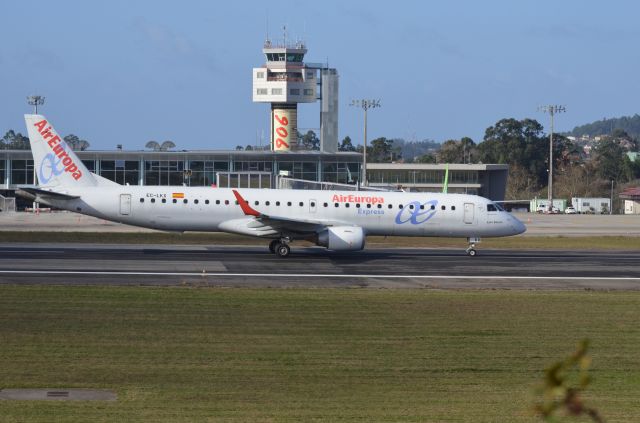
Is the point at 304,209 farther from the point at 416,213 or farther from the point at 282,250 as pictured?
the point at 416,213

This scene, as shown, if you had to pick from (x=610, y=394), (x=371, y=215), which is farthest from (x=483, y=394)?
(x=371, y=215)

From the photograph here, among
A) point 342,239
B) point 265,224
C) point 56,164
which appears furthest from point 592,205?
point 56,164

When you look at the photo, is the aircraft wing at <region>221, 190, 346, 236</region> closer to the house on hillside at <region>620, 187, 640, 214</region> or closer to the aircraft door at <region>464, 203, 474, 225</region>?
the aircraft door at <region>464, 203, 474, 225</region>

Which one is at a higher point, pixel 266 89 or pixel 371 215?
pixel 266 89

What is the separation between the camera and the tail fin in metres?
37.8

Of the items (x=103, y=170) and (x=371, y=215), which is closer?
(x=371, y=215)

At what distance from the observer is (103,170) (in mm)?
91375

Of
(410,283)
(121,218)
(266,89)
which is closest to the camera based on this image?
(410,283)

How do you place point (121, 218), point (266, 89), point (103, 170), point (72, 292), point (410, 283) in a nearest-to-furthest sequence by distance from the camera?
point (72, 292) < point (410, 283) < point (121, 218) < point (103, 170) < point (266, 89)

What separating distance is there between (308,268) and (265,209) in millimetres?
5627

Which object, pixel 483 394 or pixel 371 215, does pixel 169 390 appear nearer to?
pixel 483 394

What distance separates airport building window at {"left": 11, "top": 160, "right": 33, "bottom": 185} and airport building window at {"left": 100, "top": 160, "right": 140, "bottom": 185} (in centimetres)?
783

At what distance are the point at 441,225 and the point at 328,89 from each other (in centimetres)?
9565

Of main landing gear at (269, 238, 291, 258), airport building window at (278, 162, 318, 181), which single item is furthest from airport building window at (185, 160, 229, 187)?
main landing gear at (269, 238, 291, 258)
